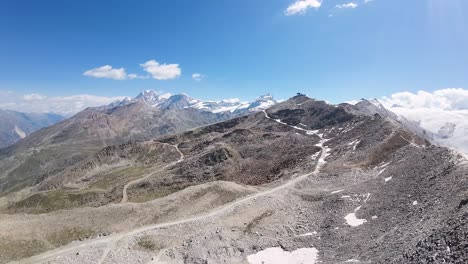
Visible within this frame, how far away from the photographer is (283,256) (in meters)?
57.0

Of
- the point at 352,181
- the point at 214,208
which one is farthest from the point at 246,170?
the point at 214,208

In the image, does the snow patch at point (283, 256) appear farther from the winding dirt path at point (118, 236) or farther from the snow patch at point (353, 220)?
the winding dirt path at point (118, 236)

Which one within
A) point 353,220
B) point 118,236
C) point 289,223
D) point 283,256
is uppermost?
point 118,236

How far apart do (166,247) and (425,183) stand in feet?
174

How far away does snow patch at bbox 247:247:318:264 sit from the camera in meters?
55.2

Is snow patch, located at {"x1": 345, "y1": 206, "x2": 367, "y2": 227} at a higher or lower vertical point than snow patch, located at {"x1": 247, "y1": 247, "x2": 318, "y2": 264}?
higher

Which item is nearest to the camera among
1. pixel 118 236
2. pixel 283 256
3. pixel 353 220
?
pixel 283 256

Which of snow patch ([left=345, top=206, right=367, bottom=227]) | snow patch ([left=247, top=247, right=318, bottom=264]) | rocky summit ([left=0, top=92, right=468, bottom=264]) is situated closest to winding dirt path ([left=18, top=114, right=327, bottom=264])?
rocky summit ([left=0, top=92, right=468, bottom=264])

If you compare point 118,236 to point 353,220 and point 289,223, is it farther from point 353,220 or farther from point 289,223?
point 353,220

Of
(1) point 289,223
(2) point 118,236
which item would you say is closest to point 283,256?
(1) point 289,223

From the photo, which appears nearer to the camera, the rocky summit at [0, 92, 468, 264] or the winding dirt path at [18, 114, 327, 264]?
the rocky summit at [0, 92, 468, 264]

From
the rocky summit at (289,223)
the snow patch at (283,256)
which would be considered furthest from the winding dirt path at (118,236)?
the snow patch at (283,256)

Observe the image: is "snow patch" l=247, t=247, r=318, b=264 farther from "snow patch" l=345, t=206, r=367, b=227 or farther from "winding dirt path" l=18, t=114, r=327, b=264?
"winding dirt path" l=18, t=114, r=327, b=264

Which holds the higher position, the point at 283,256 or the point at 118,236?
the point at 118,236
